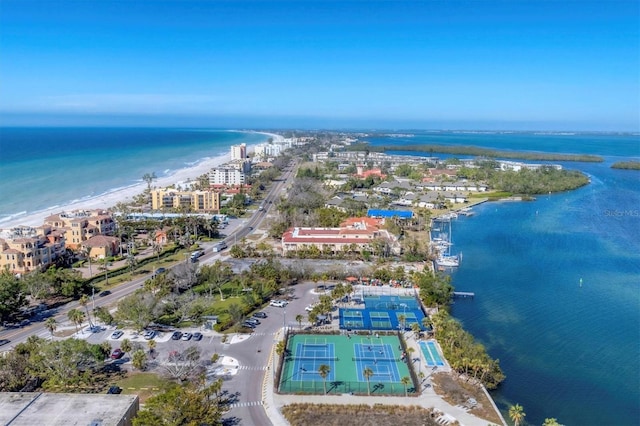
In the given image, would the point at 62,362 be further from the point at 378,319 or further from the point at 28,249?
the point at 28,249

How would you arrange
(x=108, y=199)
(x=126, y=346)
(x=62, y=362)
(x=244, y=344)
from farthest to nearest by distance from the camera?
(x=108, y=199), (x=244, y=344), (x=126, y=346), (x=62, y=362)

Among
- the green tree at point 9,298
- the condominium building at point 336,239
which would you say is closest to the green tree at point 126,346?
the green tree at point 9,298

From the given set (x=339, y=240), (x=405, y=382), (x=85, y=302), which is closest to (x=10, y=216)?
(x=85, y=302)

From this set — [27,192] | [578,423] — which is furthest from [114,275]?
[27,192]

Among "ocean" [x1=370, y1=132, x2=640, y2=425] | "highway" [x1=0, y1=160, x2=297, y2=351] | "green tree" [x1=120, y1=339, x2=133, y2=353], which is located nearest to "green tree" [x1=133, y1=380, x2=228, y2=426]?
"green tree" [x1=120, y1=339, x2=133, y2=353]

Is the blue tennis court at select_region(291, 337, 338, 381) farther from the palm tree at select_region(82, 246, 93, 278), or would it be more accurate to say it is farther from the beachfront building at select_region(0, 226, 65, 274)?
the beachfront building at select_region(0, 226, 65, 274)

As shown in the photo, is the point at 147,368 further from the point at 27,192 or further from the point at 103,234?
the point at 27,192
